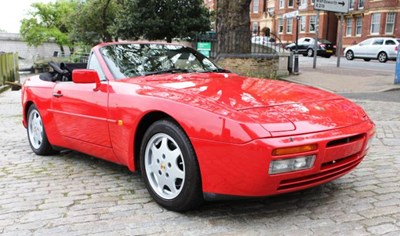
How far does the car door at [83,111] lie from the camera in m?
3.67

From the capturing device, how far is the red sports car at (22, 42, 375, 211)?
261 cm

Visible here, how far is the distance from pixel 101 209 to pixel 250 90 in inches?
62.3

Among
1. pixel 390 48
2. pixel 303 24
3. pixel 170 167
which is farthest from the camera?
pixel 303 24

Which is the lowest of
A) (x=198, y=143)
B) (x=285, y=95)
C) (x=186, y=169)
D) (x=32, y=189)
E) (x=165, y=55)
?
(x=32, y=189)

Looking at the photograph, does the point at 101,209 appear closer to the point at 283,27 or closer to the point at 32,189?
the point at 32,189

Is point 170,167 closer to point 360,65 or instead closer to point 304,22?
point 360,65

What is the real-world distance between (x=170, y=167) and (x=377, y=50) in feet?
88.4

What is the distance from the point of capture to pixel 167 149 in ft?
10.1

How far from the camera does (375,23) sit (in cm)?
3600

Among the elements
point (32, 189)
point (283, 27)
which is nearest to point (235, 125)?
point (32, 189)

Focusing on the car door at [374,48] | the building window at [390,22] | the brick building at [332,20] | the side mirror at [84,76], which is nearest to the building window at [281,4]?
the brick building at [332,20]

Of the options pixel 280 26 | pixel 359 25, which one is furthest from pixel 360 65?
pixel 280 26

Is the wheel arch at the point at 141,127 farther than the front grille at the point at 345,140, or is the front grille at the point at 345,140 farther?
the wheel arch at the point at 141,127

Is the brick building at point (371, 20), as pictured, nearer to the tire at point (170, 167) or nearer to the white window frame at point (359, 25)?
the white window frame at point (359, 25)
